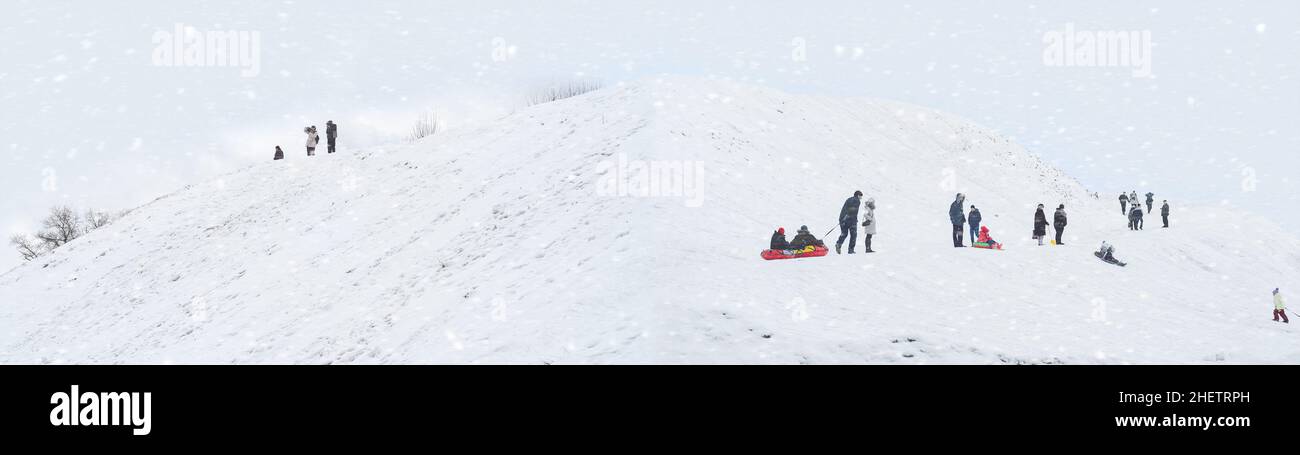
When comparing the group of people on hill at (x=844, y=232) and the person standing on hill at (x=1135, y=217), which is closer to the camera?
the group of people on hill at (x=844, y=232)

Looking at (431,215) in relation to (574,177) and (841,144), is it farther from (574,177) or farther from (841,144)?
(841,144)

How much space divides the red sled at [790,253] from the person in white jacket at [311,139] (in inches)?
1005

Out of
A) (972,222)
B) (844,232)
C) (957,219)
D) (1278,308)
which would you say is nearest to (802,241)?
(844,232)

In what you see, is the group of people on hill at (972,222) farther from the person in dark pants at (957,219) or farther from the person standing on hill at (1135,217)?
the person standing on hill at (1135,217)

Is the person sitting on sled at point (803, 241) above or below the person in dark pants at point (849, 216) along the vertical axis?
below

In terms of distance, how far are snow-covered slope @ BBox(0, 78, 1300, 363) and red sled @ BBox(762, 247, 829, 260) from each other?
45cm

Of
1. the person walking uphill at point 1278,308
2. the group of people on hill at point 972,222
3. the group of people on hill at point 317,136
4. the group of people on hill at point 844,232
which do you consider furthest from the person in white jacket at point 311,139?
the person walking uphill at point 1278,308

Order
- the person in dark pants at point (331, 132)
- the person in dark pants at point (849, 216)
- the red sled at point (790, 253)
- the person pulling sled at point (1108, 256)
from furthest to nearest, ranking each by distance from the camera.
A: the person in dark pants at point (331, 132) < the person pulling sled at point (1108, 256) < the person in dark pants at point (849, 216) < the red sled at point (790, 253)

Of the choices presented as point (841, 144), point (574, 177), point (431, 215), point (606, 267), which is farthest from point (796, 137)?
point (606, 267)

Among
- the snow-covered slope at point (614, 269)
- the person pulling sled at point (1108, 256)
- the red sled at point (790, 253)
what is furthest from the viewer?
the person pulling sled at point (1108, 256)

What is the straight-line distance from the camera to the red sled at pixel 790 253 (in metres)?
17.8

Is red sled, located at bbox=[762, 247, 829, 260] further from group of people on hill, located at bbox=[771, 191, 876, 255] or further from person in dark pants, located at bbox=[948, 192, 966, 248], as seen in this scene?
person in dark pants, located at bbox=[948, 192, 966, 248]

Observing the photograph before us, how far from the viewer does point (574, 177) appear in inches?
904
